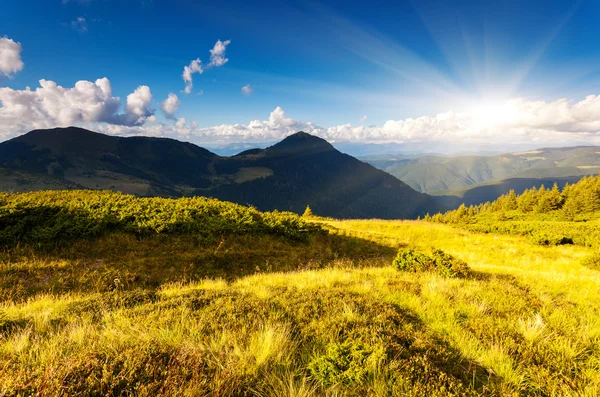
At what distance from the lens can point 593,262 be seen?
15195 mm

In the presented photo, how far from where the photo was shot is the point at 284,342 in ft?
12.4

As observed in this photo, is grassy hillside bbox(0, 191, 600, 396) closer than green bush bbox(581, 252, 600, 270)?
Yes

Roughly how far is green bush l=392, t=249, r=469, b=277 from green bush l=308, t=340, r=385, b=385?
798cm

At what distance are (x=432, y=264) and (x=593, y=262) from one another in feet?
40.1

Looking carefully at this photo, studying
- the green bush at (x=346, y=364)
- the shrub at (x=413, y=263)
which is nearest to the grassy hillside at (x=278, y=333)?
the green bush at (x=346, y=364)

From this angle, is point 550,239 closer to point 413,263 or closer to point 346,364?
point 413,263

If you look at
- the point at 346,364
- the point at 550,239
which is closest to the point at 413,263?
the point at 346,364

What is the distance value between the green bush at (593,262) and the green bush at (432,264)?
33.8 ft

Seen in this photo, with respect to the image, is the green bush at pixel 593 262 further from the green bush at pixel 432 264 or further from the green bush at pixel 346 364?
the green bush at pixel 346 364

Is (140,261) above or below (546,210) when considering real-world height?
above

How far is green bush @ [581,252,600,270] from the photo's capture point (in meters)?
14.8

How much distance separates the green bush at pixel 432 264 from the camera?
10430 mm

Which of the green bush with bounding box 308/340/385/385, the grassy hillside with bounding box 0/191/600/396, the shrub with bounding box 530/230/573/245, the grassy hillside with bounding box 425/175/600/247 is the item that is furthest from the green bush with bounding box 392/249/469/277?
the grassy hillside with bounding box 425/175/600/247

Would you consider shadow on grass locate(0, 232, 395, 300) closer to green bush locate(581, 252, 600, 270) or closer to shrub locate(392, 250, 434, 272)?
shrub locate(392, 250, 434, 272)
